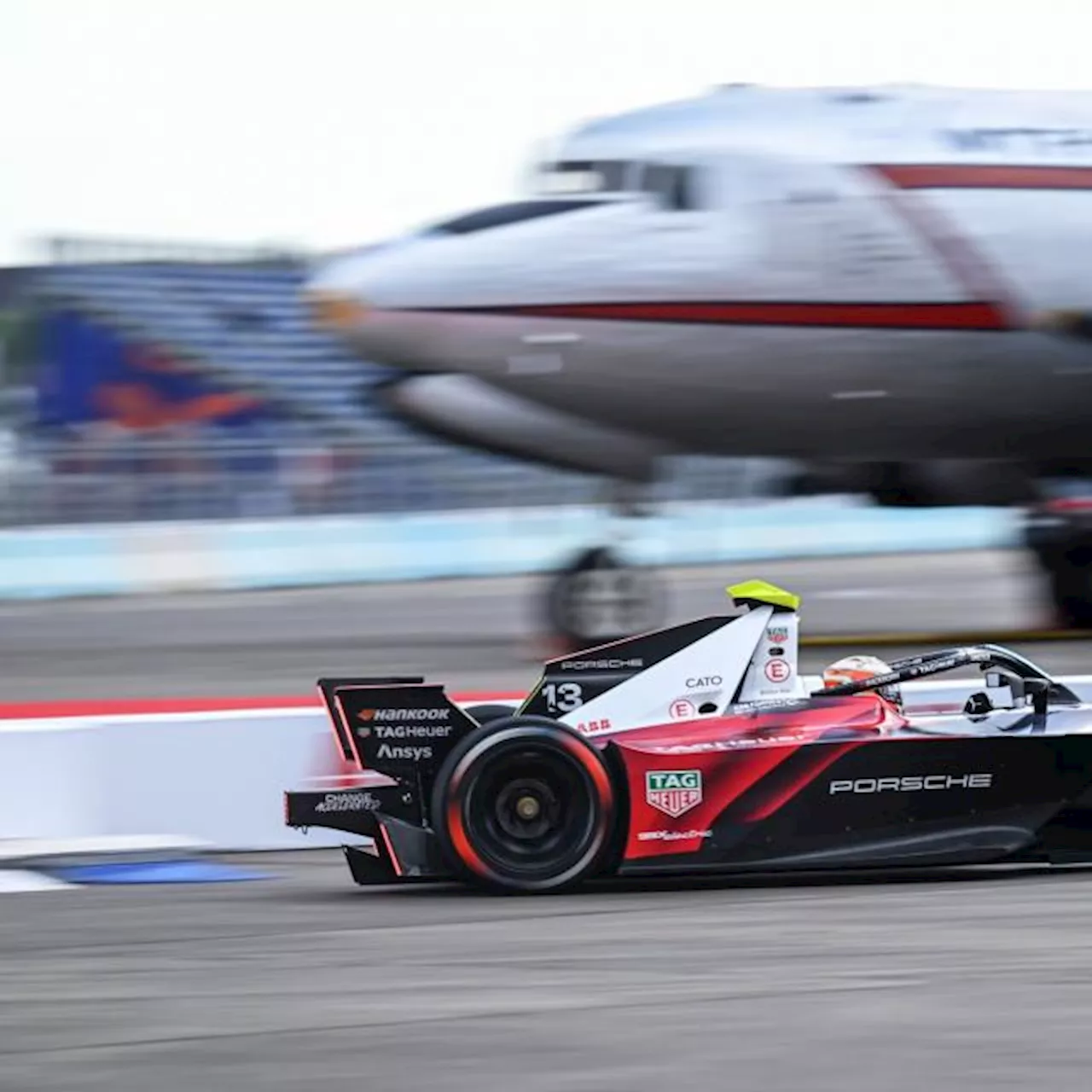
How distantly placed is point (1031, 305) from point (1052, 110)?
1.44m

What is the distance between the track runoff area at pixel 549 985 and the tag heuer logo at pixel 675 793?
0.89 feet

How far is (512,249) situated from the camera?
48.1 ft

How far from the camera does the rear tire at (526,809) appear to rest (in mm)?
7621

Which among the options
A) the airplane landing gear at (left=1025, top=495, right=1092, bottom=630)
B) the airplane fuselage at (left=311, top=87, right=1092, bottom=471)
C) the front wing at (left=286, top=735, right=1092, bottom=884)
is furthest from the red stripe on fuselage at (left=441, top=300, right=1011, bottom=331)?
the front wing at (left=286, top=735, right=1092, bottom=884)

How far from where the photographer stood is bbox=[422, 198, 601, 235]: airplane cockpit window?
14836mm

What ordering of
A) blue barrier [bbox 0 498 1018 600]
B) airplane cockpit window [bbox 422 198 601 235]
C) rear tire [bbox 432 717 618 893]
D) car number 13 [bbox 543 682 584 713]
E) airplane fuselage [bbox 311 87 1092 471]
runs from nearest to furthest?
rear tire [bbox 432 717 618 893]
car number 13 [bbox 543 682 584 713]
airplane fuselage [bbox 311 87 1092 471]
airplane cockpit window [bbox 422 198 601 235]
blue barrier [bbox 0 498 1018 600]

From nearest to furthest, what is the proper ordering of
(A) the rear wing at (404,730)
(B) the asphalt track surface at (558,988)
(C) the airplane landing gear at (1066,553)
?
(B) the asphalt track surface at (558,988) → (A) the rear wing at (404,730) → (C) the airplane landing gear at (1066,553)

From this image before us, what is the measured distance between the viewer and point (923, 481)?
55.2ft

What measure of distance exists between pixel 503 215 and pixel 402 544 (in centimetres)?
1123

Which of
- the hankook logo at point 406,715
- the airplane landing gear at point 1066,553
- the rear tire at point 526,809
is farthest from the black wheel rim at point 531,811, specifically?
the airplane landing gear at point 1066,553

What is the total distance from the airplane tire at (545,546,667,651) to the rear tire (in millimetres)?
7623

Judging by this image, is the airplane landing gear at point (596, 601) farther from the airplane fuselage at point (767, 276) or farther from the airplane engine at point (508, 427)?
the airplane fuselage at point (767, 276)

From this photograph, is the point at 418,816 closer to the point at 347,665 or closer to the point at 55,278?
the point at 347,665

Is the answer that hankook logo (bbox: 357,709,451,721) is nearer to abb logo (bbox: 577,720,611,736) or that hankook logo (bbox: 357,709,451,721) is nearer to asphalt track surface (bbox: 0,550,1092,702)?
abb logo (bbox: 577,720,611,736)
